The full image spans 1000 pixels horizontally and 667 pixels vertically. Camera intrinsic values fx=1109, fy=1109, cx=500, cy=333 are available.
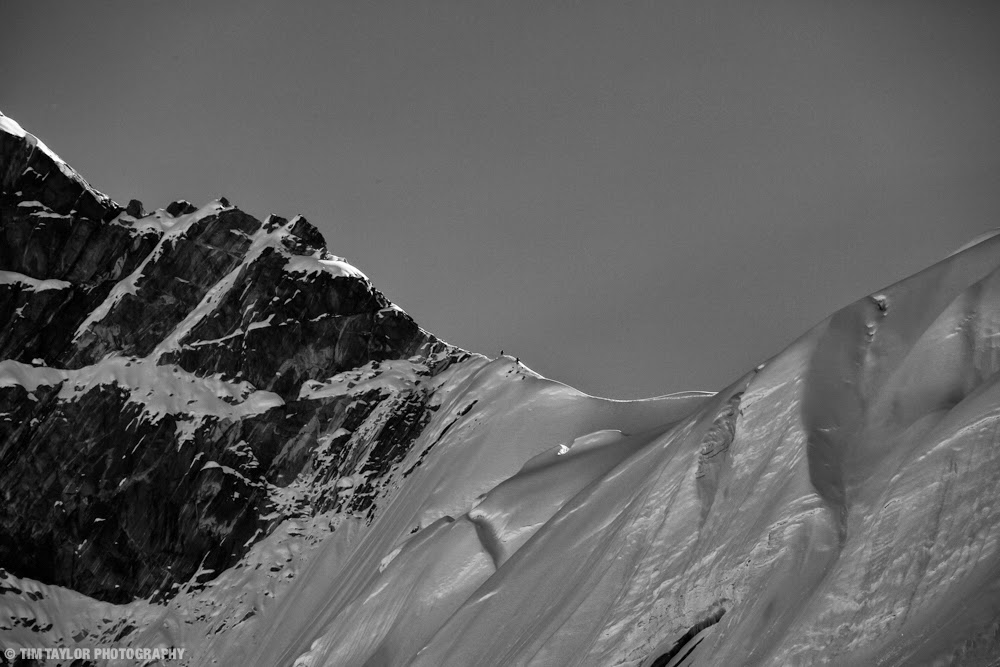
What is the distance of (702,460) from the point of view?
151ft

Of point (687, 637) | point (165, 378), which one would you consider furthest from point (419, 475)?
point (687, 637)

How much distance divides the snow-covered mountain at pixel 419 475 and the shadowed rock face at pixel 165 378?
0.28 m

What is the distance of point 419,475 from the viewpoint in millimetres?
95250

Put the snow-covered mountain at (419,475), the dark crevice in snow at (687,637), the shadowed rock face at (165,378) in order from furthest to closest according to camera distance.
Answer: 1. the shadowed rock face at (165,378)
2. the dark crevice in snow at (687,637)
3. the snow-covered mountain at (419,475)

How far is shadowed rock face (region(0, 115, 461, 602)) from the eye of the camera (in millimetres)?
104188

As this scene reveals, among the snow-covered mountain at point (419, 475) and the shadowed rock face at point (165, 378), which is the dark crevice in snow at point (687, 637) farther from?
the shadowed rock face at point (165, 378)

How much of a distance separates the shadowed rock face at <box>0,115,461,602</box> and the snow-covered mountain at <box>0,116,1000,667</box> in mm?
284

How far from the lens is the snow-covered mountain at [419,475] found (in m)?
34.4

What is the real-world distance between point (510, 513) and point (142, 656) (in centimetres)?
4622

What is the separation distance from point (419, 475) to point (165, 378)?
32.2 metres

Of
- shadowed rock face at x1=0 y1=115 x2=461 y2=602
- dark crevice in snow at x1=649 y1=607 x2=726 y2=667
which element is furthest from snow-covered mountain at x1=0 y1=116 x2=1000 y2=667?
shadowed rock face at x1=0 y1=115 x2=461 y2=602

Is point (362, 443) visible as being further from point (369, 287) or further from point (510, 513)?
point (510, 513)

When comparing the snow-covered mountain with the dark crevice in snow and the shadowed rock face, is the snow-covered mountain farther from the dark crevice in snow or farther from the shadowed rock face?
the shadowed rock face

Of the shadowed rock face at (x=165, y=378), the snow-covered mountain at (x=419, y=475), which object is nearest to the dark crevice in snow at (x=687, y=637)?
the snow-covered mountain at (x=419, y=475)
